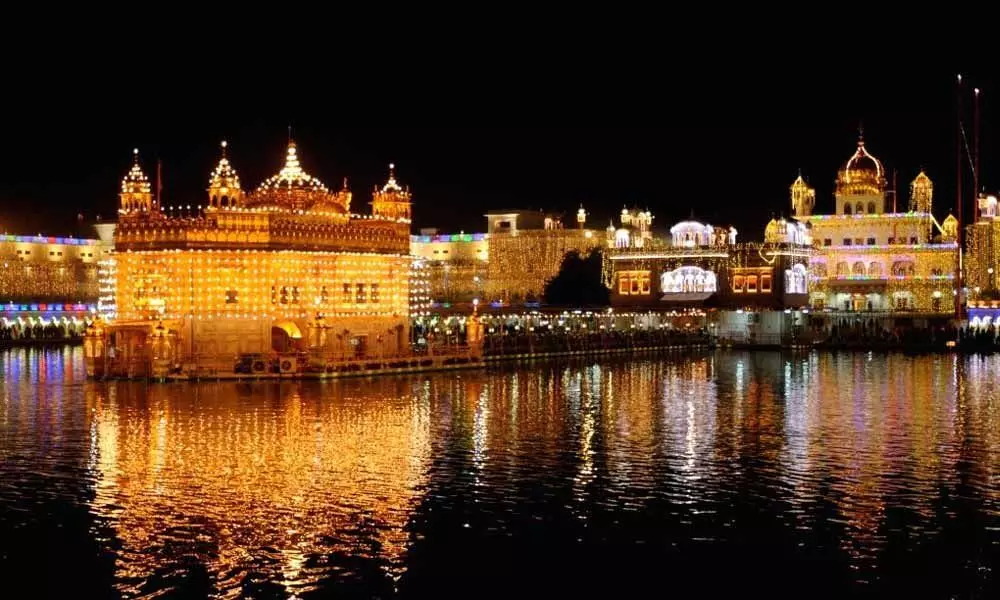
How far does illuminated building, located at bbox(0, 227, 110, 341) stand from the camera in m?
91.9

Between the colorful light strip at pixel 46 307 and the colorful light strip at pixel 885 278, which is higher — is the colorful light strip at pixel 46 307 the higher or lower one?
the lower one

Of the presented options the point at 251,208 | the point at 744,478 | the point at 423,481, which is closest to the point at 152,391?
the point at 251,208

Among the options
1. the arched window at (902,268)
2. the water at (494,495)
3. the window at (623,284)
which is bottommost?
the water at (494,495)

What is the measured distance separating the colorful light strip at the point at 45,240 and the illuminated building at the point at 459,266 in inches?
965

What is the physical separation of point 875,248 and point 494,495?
65.3m

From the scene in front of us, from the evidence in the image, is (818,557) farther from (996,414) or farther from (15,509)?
(996,414)

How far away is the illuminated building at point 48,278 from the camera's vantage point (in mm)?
91938

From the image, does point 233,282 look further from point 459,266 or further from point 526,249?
point 459,266

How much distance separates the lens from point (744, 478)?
24.5 m

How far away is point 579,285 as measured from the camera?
3366 inches

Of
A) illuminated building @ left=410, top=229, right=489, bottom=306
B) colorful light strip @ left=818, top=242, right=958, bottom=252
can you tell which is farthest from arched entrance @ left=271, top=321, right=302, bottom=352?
illuminated building @ left=410, top=229, right=489, bottom=306

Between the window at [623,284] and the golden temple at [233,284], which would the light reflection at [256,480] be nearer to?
the golden temple at [233,284]

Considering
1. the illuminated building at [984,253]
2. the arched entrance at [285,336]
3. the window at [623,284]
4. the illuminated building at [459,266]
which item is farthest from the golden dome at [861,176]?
the arched entrance at [285,336]

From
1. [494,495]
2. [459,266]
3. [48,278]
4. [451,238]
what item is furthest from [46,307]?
[494,495]
